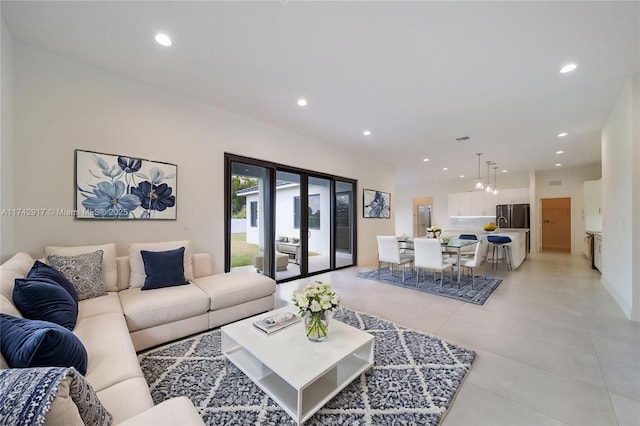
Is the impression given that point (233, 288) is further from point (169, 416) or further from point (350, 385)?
point (169, 416)

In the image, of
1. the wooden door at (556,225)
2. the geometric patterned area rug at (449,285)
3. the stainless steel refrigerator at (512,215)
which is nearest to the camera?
the geometric patterned area rug at (449,285)

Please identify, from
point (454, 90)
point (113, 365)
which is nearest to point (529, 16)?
point (454, 90)

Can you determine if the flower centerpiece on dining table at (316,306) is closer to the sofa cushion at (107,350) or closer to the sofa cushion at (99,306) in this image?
the sofa cushion at (107,350)

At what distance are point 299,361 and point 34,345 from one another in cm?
127

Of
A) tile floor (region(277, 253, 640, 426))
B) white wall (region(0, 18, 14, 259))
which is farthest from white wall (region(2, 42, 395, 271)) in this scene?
tile floor (region(277, 253, 640, 426))

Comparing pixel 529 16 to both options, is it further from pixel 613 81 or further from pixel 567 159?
pixel 567 159

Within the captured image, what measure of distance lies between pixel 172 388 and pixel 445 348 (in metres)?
2.32

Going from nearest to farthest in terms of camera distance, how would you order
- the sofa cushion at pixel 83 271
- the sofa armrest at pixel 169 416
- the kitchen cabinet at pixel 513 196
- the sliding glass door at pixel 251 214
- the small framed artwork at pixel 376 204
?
the sofa armrest at pixel 169 416 → the sofa cushion at pixel 83 271 → the sliding glass door at pixel 251 214 → the small framed artwork at pixel 376 204 → the kitchen cabinet at pixel 513 196

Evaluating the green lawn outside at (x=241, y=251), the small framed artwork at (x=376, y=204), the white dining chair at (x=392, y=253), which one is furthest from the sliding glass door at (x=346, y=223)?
the green lawn outside at (x=241, y=251)

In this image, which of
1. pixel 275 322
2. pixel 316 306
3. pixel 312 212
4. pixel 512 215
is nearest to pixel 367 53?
pixel 316 306

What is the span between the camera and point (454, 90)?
3.32 meters

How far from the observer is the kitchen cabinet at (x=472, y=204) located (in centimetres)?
949

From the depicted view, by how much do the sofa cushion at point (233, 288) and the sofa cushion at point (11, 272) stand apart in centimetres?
140

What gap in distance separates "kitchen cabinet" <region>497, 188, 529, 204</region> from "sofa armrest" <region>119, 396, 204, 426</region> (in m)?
11.0
